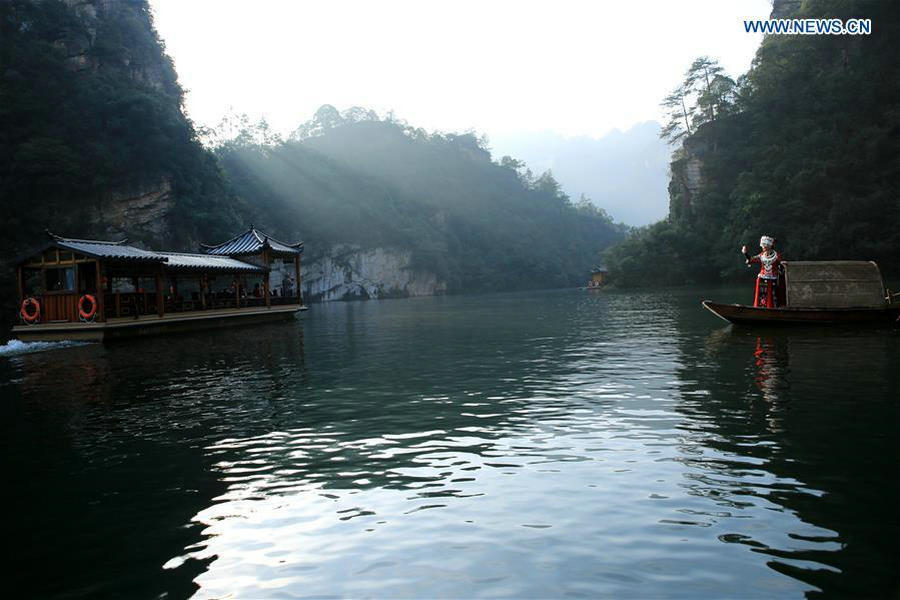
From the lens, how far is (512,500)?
580 centimetres

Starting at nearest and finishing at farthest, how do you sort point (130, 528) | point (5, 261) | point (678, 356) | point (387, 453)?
point (130, 528) → point (387, 453) → point (678, 356) → point (5, 261)

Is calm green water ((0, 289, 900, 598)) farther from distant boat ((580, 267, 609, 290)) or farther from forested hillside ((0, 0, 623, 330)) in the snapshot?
distant boat ((580, 267, 609, 290))

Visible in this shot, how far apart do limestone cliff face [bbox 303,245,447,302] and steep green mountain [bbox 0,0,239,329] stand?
1119 inches

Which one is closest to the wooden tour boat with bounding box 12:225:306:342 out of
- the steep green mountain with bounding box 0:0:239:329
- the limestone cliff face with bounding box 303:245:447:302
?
the steep green mountain with bounding box 0:0:239:329

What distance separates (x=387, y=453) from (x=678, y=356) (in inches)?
375

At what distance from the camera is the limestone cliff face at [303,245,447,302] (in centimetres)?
9038

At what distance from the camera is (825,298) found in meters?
20.0

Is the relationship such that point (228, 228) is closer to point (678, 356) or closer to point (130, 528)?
point (678, 356)

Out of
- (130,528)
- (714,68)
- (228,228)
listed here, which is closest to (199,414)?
(130,528)

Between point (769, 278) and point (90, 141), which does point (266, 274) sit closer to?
point (90, 141)

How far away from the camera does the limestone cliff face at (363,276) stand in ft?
297

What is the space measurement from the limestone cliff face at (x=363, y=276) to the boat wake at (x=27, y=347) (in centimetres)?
6318

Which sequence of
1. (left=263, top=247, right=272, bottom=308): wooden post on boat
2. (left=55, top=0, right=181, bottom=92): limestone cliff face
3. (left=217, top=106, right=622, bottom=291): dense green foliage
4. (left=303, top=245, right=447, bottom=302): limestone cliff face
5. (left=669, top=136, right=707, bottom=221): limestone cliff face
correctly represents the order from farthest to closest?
(left=217, top=106, right=622, bottom=291): dense green foliage < (left=303, top=245, right=447, bottom=302): limestone cliff face < (left=669, top=136, right=707, bottom=221): limestone cliff face < (left=55, top=0, right=181, bottom=92): limestone cliff face < (left=263, top=247, right=272, bottom=308): wooden post on boat

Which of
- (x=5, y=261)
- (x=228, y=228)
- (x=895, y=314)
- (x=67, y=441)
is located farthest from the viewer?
(x=228, y=228)
